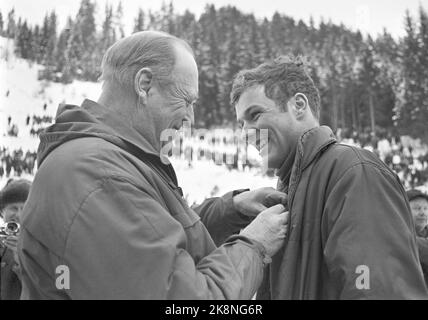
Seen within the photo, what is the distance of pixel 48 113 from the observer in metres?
41.6

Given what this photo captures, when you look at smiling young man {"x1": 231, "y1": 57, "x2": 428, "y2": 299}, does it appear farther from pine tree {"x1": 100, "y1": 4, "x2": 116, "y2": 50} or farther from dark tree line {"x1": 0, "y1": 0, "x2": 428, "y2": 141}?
pine tree {"x1": 100, "y1": 4, "x2": 116, "y2": 50}

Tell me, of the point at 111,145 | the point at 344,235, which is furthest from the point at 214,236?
the point at 111,145

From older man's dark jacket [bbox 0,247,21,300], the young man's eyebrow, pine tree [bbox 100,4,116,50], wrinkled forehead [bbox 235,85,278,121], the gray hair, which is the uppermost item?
pine tree [bbox 100,4,116,50]

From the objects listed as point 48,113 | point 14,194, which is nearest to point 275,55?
point 48,113

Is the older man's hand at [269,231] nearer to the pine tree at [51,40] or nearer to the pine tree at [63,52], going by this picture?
the pine tree at [63,52]

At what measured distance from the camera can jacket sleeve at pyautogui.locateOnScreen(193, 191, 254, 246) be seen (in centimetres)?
262

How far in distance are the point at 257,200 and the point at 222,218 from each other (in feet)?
0.94

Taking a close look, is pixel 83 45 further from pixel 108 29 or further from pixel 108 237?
pixel 108 237

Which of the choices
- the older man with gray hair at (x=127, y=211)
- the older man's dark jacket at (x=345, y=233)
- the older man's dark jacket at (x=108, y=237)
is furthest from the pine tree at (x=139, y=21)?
the older man's dark jacket at (x=108, y=237)

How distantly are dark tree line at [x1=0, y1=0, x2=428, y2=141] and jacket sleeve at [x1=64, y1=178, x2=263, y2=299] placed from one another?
133ft

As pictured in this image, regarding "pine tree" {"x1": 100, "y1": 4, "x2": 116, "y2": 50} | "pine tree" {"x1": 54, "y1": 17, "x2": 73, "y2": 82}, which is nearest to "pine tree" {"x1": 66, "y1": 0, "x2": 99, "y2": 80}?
"pine tree" {"x1": 54, "y1": 17, "x2": 73, "y2": 82}

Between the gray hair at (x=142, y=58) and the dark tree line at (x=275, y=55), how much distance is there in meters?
40.1

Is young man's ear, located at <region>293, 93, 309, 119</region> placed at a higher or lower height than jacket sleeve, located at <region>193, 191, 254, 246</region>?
higher

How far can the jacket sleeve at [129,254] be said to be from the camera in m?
1.23
